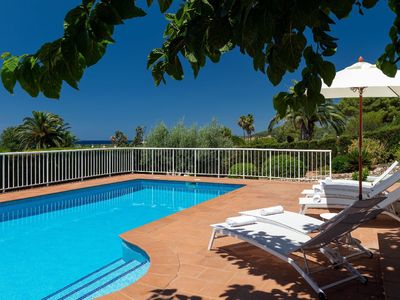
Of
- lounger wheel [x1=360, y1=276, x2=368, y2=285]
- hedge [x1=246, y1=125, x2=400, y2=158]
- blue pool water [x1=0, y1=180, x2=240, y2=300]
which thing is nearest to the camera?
lounger wheel [x1=360, y1=276, x2=368, y2=285]

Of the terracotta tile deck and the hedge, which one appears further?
the hedge

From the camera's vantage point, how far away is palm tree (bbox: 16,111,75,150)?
2328 cm

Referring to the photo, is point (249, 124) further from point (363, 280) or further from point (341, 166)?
point (363, 280)

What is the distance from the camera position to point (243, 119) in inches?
1849

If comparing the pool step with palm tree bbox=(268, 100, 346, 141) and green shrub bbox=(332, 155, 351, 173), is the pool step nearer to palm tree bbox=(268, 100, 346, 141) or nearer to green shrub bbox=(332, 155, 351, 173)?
green shrub bbox=(332, 155, 351, 173)

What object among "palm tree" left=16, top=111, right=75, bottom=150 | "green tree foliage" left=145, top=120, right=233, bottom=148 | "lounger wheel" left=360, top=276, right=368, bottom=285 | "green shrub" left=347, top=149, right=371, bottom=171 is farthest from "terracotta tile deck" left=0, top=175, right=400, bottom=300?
"palm tree" left=16, top=111, right=75, bottom=150

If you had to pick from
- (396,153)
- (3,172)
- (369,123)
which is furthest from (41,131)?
(369,123)

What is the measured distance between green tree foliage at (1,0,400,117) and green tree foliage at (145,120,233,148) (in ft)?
38.7

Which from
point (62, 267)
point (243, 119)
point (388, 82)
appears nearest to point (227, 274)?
point (62, 267)

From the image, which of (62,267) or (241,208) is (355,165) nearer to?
(241,208)

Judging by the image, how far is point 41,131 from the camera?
2347 centimetres

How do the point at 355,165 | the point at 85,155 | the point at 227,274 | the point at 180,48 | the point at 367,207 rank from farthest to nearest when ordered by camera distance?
the point at 355,165 < the point at 85,155 < the point at 227,274 < the point at 367,207 < the point at 180,48

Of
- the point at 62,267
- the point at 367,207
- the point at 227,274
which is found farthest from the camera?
the point at 62,267

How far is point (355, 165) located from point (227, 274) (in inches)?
461
